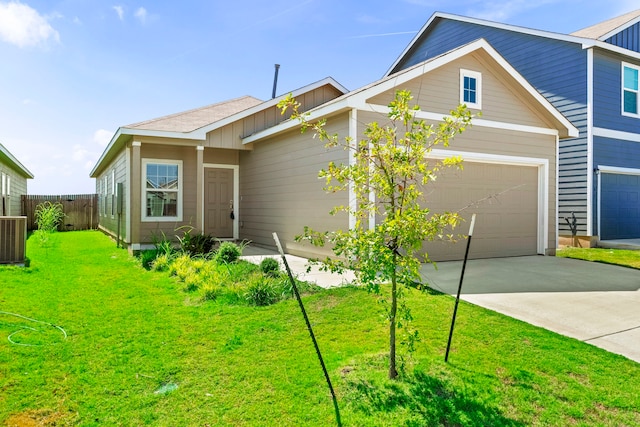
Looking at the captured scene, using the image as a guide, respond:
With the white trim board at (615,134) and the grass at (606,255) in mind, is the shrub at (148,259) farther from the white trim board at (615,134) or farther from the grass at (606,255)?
the white trim board at (615,134)

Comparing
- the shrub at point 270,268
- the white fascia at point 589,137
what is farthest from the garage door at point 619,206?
the shrub at point 270,268

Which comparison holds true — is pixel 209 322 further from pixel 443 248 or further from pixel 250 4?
pixel 250 4

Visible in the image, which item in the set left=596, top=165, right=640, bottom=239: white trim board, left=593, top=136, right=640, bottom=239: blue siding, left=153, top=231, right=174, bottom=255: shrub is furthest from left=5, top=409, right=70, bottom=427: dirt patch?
left=596, top=165, right=640, bottom=239: white trim board

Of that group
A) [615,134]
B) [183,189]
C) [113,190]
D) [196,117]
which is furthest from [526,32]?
[113,190]

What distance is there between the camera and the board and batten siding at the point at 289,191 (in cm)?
812

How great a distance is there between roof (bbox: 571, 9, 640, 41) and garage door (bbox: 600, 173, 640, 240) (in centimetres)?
418

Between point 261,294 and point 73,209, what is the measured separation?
17.9m

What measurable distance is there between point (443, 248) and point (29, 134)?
11512mm

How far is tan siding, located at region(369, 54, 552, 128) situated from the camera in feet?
27.3

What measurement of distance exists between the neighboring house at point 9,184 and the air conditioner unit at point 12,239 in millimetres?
6278

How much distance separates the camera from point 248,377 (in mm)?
3271

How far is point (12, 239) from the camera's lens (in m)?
7.68

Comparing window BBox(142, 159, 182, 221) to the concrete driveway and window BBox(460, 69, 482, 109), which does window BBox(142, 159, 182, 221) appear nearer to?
the concrete driveway

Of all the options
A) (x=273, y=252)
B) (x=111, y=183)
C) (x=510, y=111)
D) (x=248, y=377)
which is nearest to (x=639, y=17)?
(x=510, y=111)
